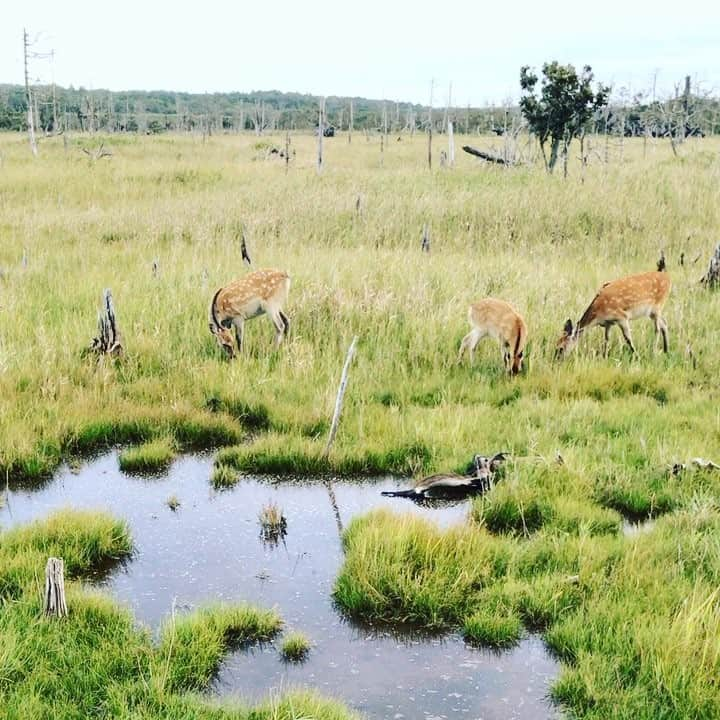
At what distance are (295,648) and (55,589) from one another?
51.3 inches

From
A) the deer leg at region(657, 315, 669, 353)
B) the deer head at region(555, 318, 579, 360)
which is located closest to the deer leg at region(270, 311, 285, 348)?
the deer head at region(555, 318, 579, 360)

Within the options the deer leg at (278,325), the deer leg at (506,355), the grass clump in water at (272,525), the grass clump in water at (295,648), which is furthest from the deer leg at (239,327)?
the grass clump in water at (295,648)

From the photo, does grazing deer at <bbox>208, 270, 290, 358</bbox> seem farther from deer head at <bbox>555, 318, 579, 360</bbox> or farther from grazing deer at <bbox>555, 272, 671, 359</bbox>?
grazing deer at <bbox>555, 272, 671, 359</bbox>

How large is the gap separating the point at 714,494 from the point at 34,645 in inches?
180

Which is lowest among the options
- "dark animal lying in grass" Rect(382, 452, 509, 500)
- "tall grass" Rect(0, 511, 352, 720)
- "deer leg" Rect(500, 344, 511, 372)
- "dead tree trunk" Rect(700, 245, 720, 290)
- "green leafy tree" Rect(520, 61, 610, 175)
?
"tall grass" Rect(0, 511, 352, 720)

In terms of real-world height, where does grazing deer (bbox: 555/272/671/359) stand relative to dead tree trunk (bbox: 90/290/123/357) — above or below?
above

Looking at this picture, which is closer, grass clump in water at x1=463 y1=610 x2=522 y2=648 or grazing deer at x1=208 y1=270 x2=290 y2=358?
grass clump in water at x1=463 y1=610 x2=522 y2=648

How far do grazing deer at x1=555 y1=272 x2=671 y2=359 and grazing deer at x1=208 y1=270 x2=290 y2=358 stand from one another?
316 cm

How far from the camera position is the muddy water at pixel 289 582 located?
3936 millimetres

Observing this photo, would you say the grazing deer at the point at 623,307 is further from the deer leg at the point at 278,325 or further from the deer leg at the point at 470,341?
the deer leg at the point at 278,325

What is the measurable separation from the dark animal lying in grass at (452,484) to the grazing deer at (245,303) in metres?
3.26

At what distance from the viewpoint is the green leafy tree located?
77.0ft

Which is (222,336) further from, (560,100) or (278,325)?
(560,100)

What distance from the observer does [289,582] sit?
16.1 feet
